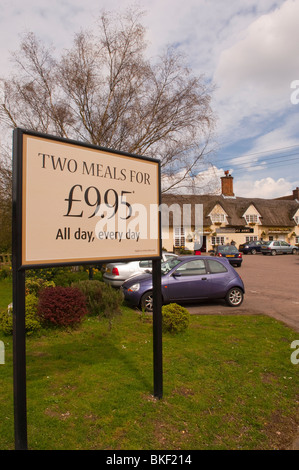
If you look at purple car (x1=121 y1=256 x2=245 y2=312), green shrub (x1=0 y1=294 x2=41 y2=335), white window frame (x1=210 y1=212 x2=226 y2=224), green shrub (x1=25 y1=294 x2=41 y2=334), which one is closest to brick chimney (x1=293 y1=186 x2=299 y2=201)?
white window frame (x1=210 y1=212 x2=226 y2=224)

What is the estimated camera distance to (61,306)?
22.4ft

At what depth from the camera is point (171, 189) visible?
16000 mm

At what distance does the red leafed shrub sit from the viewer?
6.77 metres

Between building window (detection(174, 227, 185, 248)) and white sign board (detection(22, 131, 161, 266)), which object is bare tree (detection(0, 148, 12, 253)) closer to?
white sign board (detection(22, 131, 161, 266))

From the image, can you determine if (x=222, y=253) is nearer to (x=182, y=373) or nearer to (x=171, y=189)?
(x=171, y=189)

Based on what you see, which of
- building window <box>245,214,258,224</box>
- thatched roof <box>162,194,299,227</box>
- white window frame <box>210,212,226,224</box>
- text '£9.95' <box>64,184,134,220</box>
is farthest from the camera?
building window <box>245,214,258,224</box>

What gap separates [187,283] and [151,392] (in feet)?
17.3

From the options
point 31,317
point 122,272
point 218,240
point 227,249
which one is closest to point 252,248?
point 218,240

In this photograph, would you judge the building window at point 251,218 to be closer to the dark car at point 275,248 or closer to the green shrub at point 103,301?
the dark car at point 275,248

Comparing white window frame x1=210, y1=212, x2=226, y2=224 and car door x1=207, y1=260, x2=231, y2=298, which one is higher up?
white window frame x1=210, y1=212, x2=226, y2=224

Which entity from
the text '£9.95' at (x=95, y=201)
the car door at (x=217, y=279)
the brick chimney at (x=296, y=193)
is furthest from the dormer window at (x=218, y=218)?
the text '£9.95' at (x=95, y=201)

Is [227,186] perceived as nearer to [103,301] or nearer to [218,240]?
[218,240]
